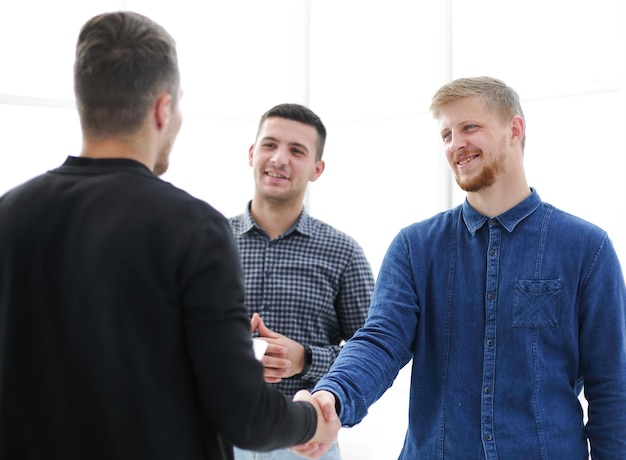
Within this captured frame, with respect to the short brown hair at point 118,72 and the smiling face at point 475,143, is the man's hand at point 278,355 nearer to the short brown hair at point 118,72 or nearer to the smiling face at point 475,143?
the smiling face at point 475,143

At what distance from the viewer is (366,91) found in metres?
4.02

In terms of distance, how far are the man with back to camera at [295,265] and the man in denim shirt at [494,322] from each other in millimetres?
404

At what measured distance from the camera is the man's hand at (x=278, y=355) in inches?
78.7

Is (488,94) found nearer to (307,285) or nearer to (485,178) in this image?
(485,178)

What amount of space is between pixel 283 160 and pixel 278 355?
720 mm

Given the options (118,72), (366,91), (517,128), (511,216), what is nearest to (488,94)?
(517,128)

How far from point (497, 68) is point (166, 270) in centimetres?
279

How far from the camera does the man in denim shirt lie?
1.62m

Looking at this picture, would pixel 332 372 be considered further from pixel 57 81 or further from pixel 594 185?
pixel 57 81

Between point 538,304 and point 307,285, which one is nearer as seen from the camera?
point 538,304

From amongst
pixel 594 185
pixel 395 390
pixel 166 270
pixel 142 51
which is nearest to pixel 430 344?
pixel 166 270

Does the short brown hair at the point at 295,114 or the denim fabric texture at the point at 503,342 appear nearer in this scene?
→ the denim fabric texture at the point at 503,342

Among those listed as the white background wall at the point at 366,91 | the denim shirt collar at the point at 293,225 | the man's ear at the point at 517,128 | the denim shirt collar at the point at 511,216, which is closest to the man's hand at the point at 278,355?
the denim shirt collar at the point at 293,225

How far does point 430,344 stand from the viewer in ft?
5.87
